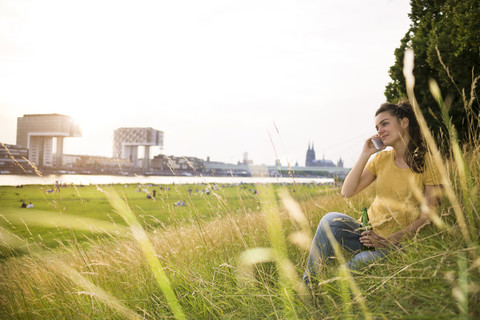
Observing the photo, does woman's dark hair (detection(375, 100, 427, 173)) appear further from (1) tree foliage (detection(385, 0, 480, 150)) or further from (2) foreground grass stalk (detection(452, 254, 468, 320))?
(1) tree foliage (detection(385, 0, 480, 150))

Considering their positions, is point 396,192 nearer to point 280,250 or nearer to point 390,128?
point 390,128

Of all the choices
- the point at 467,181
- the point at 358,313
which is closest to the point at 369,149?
the point at 467,181

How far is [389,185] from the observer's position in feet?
7.18

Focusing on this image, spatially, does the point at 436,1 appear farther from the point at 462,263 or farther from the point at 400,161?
the point at 462,263

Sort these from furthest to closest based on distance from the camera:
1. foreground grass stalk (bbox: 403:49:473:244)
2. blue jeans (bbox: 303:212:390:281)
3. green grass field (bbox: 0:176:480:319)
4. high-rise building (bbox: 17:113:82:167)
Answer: high-rise building (bbox: 17:113:82:167) → blue jeans (bbox: 303:212:390:281) → foreground grass stalk (bbox: 403:49:473:244) → green grass field (bbox: 0:176:480:319)

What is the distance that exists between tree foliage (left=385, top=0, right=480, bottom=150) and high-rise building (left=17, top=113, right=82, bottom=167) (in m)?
61.3

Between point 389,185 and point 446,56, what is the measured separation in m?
5.72

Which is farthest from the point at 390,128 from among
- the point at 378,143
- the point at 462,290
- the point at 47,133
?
the point at 47,133

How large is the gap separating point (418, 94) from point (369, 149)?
23.1ft

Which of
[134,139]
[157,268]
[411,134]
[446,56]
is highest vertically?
[134,139]

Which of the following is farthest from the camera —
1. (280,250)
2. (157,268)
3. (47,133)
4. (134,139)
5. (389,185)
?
(134,139)

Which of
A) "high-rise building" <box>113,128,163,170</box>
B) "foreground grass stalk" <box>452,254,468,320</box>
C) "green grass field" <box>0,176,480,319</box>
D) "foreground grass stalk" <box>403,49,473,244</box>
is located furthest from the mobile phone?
"high-rise building" <box>113,128,163,170</box>

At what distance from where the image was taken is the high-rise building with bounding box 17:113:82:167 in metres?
58.3

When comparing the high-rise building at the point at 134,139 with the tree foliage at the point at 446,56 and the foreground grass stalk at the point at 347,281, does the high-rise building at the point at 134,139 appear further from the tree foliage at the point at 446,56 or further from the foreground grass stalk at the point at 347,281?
the foreground grass stalk at the point at 347,281
